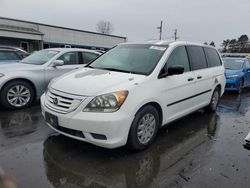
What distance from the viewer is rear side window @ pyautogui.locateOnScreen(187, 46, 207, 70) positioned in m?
5.05

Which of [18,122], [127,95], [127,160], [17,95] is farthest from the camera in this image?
[17,95]

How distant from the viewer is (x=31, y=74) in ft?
19.8

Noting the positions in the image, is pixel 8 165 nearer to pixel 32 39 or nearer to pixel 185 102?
pixel 185 102

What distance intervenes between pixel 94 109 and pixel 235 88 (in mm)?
7324

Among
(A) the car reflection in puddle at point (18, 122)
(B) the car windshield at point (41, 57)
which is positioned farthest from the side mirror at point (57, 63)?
(A) the car reflection in puddle at point (18, 122)

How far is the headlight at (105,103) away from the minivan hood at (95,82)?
0.09m

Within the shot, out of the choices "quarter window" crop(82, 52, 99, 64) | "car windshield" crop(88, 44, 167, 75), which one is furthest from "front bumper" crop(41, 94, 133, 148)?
"quarter window" crop(82, 52, 99, 64)

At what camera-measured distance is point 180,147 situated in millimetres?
4062

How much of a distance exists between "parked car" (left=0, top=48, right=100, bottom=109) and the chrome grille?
2.41m

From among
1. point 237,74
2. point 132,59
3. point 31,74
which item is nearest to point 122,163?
point 132,59

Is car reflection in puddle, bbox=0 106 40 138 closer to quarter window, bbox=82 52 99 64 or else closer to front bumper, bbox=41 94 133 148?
front bumper, bbox=41 94 133 148

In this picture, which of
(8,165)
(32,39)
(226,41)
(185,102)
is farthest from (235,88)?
(226,41)

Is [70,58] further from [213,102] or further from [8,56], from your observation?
[213,102]

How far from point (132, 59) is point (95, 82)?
1.12 meters
